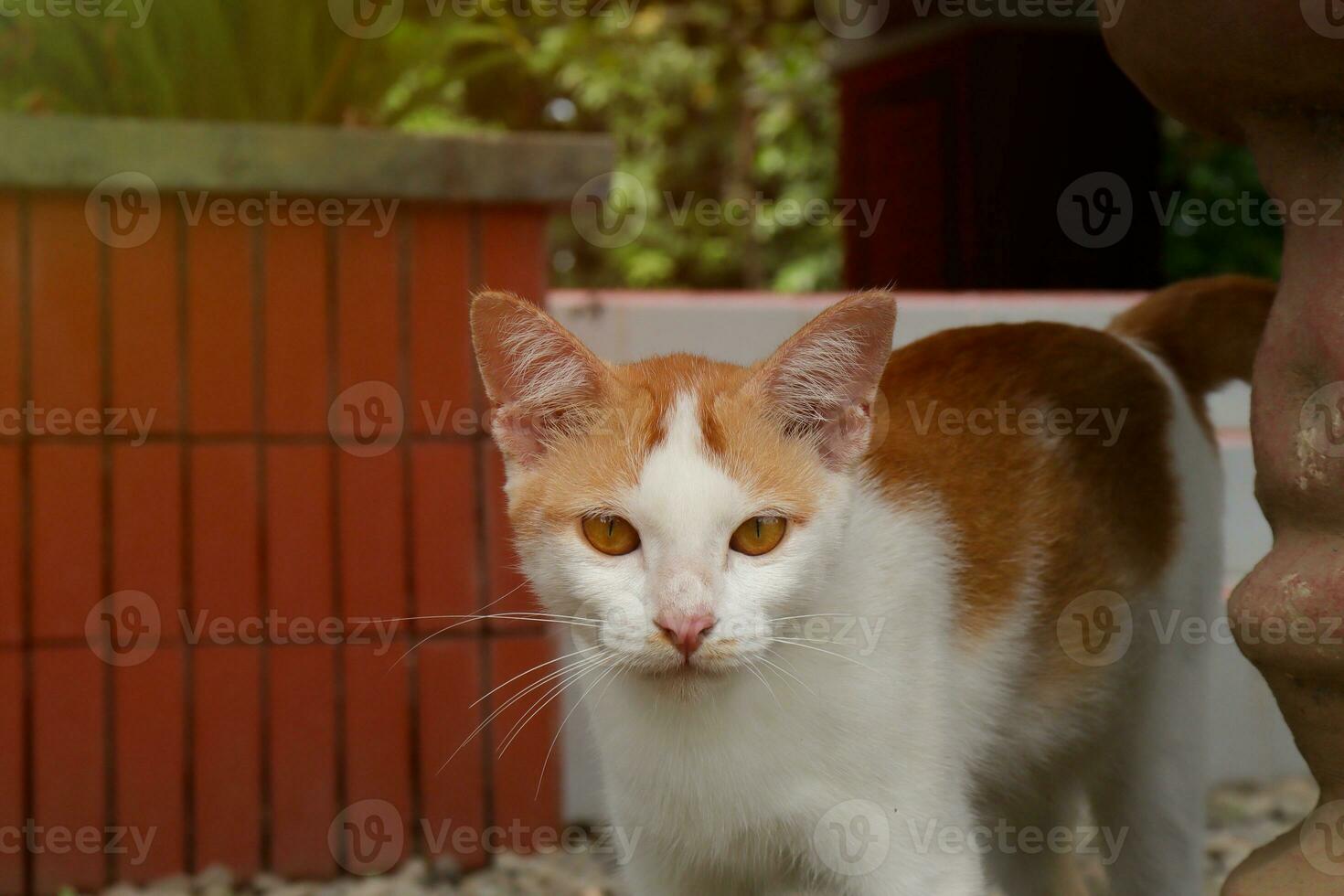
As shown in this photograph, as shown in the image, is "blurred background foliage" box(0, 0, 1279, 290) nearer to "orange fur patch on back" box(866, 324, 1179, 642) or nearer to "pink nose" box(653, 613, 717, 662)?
"orange fur patch on back" box(866, 324, 1179, 642)

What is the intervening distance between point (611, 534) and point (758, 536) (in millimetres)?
170

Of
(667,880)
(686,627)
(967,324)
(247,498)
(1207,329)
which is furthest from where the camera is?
(967,324)

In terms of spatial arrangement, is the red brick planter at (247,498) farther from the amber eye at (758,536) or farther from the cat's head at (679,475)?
the amber eye at (758,536)

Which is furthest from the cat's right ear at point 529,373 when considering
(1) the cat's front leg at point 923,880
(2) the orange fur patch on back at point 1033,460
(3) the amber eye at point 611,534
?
(1) the cat's front leg at point 923,880

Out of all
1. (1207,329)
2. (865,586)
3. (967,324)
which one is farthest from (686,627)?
(967,324)

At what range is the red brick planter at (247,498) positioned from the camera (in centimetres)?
242

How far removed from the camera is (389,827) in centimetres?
255

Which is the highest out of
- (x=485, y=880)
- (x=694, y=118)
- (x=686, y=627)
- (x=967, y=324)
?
(x=694, y=118)

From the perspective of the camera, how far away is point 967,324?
3068 mm

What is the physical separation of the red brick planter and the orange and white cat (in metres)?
0.94

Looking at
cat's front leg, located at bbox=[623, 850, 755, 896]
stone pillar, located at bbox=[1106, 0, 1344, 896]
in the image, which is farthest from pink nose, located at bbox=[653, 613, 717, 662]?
stone pillar, located at bbox=[1106, 0, 1344, 896]

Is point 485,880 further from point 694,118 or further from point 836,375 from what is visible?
point 694,118

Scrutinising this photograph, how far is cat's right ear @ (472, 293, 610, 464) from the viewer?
156 cm

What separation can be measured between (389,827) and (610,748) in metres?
1.08
